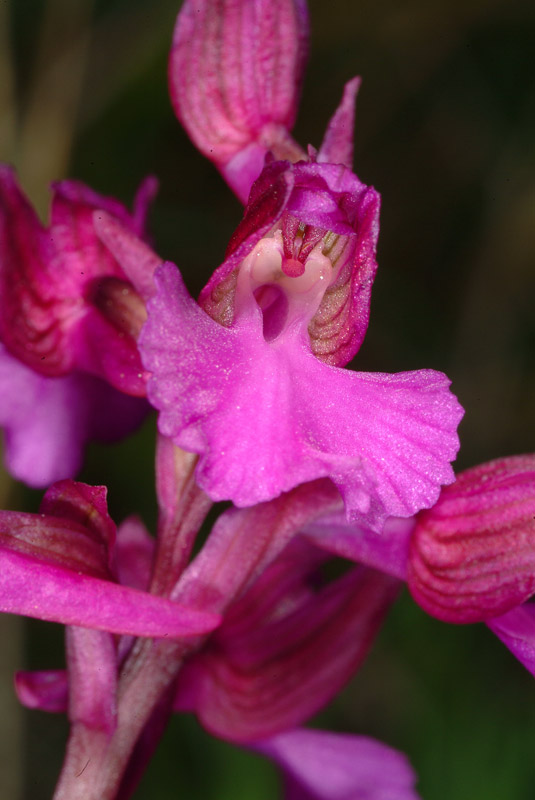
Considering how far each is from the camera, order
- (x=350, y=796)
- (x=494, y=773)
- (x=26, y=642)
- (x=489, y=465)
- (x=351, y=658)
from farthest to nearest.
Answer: (x=26, y=642) → (x=494, y=773) → (x=350, y=796) → (x=351, y=658) → (x=489, y=465)

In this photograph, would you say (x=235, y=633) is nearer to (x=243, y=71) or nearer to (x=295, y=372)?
(x=295, y=372)

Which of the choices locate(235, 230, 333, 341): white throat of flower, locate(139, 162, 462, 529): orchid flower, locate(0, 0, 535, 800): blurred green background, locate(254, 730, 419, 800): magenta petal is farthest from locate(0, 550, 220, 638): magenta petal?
locate(0, 0, 535, 800): blurred green background

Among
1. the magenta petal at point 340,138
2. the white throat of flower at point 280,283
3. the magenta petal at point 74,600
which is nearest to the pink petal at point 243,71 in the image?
the magenta petal at point 340,138

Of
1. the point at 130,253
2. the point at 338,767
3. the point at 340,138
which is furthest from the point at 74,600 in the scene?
the point at 338,767

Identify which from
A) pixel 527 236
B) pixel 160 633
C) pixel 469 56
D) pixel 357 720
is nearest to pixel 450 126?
pixel 469 56

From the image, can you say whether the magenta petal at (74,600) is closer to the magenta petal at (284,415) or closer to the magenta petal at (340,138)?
the magenta petal at (284,415)

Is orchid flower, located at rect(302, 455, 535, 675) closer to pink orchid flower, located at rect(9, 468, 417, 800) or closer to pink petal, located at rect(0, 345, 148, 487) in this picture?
pink orchid flower, located at rect(9, 468, 417, 800)

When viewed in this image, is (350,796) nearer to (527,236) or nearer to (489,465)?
(489,465)
